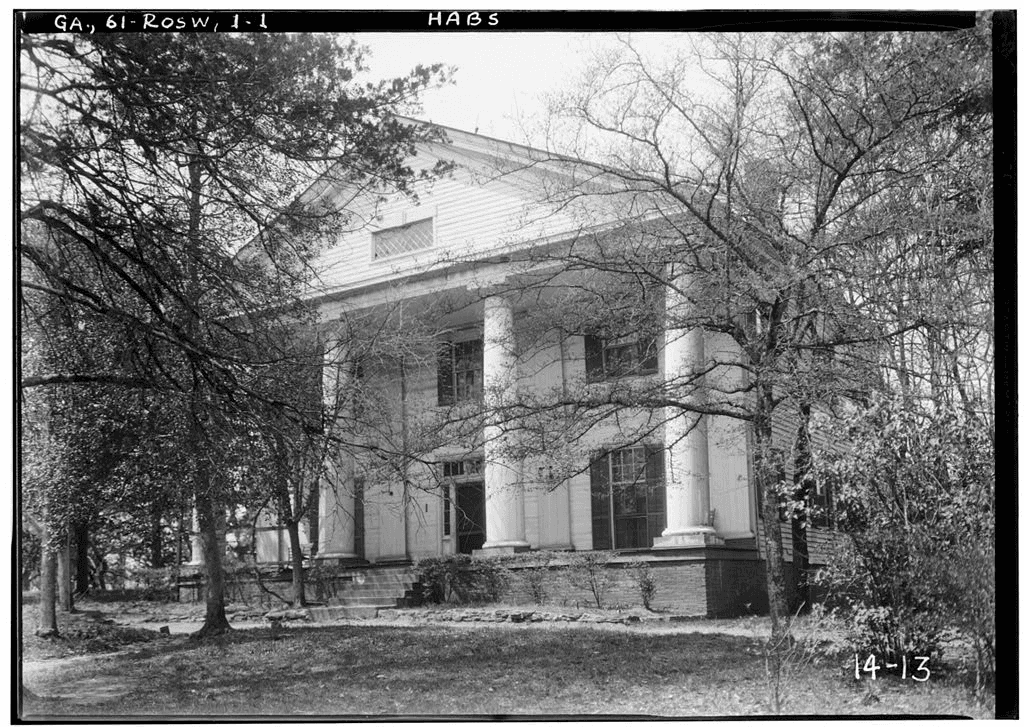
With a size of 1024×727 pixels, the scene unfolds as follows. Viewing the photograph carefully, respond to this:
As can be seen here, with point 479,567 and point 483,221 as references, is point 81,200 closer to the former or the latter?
point 483,221

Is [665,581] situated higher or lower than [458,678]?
higher

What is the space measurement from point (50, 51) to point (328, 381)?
12.0 feet

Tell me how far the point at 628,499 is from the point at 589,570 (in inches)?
37.9

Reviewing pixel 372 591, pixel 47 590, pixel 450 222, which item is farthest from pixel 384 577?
pixel 450 222

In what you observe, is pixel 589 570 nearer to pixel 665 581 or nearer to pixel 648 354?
pixel 665 581

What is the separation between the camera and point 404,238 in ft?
33.6

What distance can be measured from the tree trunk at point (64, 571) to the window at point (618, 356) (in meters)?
4.80

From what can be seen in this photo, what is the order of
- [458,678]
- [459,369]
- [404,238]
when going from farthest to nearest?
[459,369] → [404,238] → [458,678]

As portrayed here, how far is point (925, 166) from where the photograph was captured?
29.1 ft

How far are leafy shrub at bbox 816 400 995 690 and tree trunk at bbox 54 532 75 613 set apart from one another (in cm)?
619

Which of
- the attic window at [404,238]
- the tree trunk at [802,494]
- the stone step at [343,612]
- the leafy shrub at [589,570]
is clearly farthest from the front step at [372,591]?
the tree trunk at [802,494]

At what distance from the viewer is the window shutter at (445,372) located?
11.1 meters

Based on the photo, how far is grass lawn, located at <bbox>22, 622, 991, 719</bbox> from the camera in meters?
7.93

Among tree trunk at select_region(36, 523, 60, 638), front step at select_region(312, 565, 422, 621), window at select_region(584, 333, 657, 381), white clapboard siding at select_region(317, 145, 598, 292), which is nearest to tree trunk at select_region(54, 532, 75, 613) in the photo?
tree trunk at select_region(36, 523, 60, 638)
